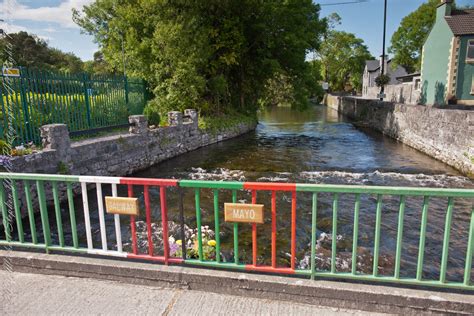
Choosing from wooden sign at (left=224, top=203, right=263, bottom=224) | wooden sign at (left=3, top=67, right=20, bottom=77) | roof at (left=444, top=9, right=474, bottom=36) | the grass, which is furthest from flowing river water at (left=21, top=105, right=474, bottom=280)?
roof at (left=444, top=9, right=474, bottom=36)

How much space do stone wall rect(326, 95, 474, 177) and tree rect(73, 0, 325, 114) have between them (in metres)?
6.35

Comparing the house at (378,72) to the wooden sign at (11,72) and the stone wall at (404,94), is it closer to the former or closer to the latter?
the stone wall at (404,94)

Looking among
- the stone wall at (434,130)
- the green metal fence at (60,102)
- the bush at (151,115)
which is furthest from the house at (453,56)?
the green metal fence at (60,102)

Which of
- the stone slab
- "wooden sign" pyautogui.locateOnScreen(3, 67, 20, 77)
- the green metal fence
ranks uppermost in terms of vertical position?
"wooden sign" pyautogui.locateOnScreen(3, 67, 20, 77)

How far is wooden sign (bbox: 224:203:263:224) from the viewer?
3.29m

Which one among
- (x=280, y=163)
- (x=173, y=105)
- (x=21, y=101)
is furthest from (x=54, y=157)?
(x=173, y=105)

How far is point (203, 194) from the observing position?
895cm

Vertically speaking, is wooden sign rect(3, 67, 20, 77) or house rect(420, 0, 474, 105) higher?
house rect(420, 0, 474, 105)

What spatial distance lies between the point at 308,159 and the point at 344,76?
71147mm

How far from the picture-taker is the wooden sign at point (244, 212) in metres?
3.29

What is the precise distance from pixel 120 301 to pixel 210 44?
17.9m

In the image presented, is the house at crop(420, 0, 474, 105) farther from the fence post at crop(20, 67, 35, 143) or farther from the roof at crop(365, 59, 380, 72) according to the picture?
the roof at crop(365, 59, 380, 72)

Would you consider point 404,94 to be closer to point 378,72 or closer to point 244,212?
point 378,72

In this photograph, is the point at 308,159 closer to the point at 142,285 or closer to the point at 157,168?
the point at 157,168
